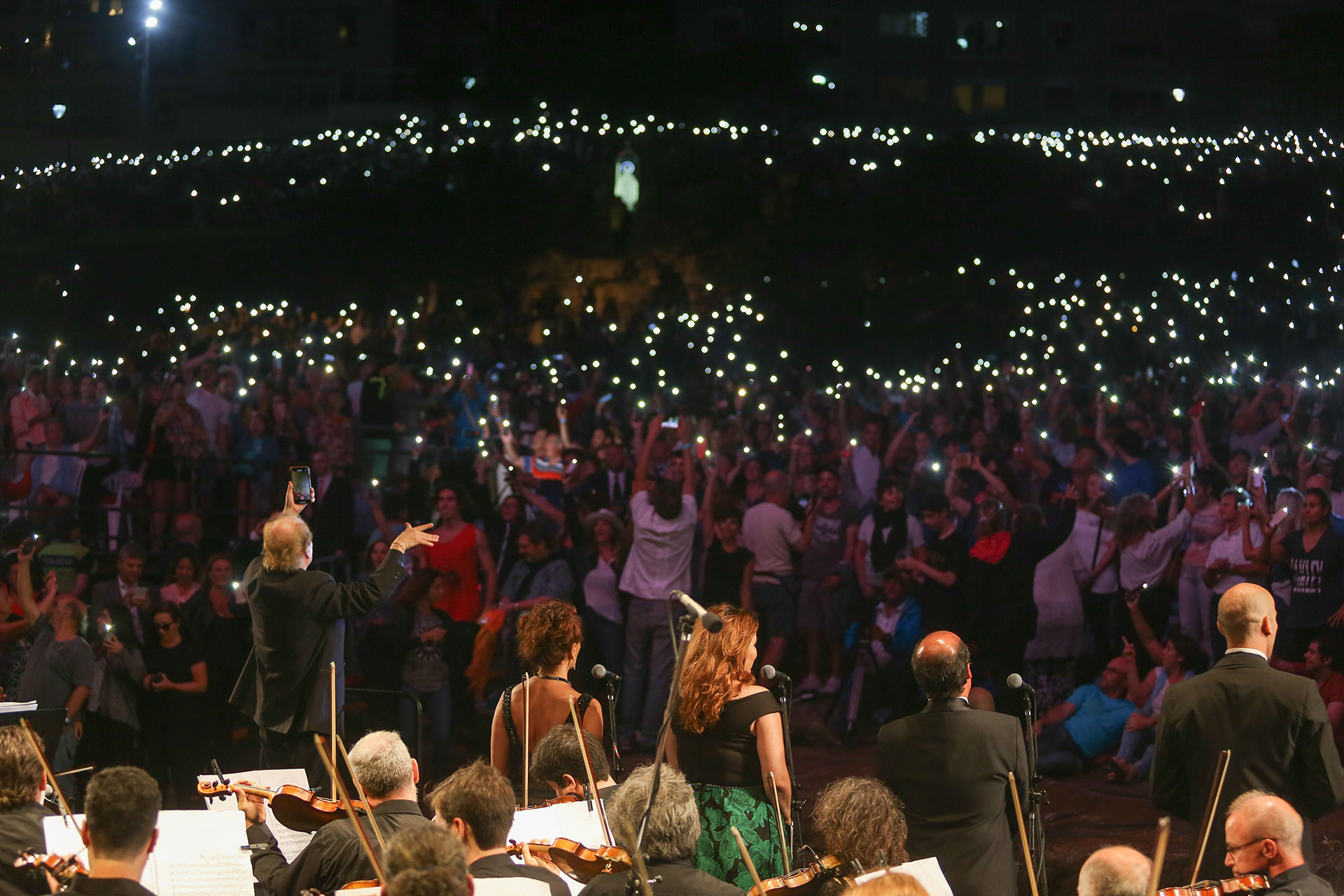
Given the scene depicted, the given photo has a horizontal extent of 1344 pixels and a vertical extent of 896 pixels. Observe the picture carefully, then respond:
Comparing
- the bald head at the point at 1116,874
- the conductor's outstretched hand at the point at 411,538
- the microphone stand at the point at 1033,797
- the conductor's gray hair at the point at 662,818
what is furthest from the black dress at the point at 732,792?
the bald head at the point at 1116,874

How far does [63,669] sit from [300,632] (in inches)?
119

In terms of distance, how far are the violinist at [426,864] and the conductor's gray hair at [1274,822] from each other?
1996mm

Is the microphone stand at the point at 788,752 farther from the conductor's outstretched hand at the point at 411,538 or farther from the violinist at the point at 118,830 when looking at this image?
the violinist at the point at 118,830

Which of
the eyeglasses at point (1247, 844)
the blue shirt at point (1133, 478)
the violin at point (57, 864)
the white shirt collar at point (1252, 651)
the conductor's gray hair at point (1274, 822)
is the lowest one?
the violin at point (57, 864)

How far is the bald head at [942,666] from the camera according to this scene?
405 cm

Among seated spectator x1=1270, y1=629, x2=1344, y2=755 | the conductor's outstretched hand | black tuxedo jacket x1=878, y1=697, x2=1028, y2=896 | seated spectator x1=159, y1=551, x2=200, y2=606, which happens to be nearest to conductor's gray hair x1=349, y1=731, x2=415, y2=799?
the conductor's outstretched hand

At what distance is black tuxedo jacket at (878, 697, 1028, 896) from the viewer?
4047 mm

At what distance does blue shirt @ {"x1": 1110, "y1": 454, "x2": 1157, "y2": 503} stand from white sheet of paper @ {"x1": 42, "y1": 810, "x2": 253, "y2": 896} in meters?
6.61

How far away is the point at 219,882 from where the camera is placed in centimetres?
357

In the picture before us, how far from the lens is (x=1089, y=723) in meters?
7.86

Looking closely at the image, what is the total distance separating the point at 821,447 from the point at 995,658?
113 inches

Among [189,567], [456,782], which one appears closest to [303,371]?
[189,567]

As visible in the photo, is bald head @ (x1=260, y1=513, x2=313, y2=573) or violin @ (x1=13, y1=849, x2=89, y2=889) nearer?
violin @ (x1=13, y1=849, x2=89, y2=889)

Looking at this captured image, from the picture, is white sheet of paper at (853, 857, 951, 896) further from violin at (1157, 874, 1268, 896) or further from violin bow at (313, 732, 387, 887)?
violin bow at (313, 732, 387, 887)
